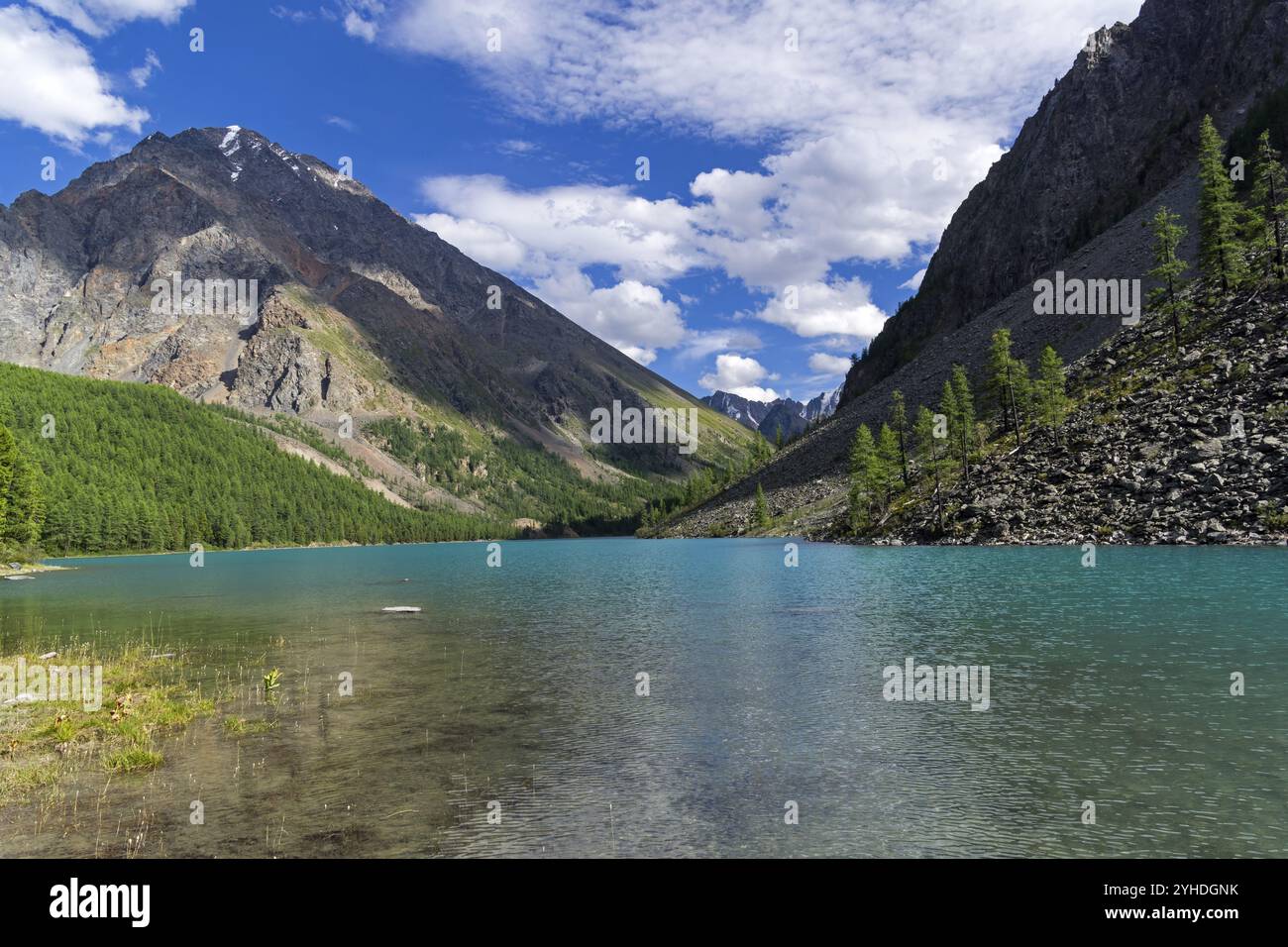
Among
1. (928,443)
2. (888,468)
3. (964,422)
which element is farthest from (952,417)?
(888,468)

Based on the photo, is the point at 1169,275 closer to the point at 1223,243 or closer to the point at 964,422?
the point at 1223,243

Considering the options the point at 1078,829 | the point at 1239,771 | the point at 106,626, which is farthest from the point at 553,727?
the point at 106,626

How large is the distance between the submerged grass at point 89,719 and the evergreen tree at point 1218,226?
126786 mm

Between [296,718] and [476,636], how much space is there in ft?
59.0

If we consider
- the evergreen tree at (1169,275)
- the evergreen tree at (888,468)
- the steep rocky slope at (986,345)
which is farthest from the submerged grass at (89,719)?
the steep rocky slope at (986,345)

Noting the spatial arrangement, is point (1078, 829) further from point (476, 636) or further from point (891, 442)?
point (891, 442)

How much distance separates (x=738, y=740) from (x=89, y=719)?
22653 mm

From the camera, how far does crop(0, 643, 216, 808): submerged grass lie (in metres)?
20.3

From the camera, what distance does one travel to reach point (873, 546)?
11194 centimetres

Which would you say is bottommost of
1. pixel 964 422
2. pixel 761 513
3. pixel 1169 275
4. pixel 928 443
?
pixel 761 513

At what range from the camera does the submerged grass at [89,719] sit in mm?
20328

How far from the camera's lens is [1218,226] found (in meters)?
99.2

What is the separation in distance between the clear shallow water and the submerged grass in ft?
3.99
